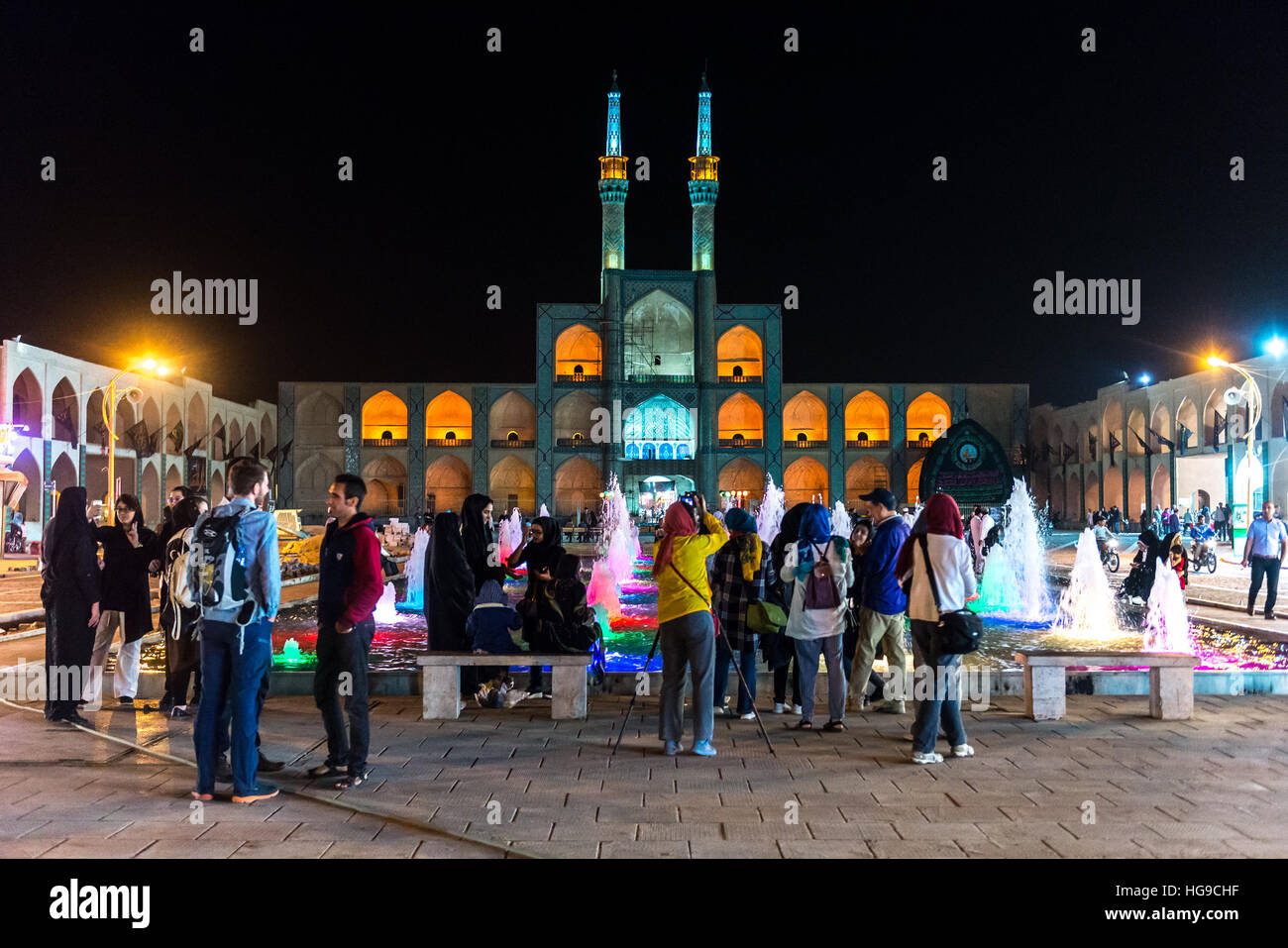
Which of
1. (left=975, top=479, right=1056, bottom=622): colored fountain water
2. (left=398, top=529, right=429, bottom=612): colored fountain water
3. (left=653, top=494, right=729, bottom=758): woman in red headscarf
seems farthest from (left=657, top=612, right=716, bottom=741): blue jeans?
(left=398, top=529, right=429, bottom=612): colored fountain water

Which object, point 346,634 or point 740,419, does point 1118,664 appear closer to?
point 346,634

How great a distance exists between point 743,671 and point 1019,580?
905 cm

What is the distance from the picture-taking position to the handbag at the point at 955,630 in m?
5.03

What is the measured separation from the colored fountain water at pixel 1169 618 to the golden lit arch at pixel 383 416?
1504 inches

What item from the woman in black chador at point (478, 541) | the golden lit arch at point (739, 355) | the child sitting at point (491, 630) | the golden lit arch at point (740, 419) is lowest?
the child sitting at point (491, 630)

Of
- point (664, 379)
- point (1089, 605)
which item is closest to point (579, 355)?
point (664, 379)

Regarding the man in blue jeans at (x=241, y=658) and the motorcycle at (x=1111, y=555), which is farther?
the motorcycle at (x=1111, y=555)

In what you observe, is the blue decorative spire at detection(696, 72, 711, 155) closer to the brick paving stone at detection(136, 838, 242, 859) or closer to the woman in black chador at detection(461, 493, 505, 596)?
the woman in black chador at detection(461, 493, 505, 596)

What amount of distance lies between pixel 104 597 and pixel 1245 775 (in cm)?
634

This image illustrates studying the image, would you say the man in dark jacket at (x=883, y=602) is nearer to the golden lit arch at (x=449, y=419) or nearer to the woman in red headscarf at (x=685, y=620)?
the woman in red headscarf at (x=685, y=620)

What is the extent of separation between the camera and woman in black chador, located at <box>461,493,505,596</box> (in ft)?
21.0

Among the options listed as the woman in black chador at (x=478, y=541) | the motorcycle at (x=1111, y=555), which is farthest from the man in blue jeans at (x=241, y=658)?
the motorcycle at (x=1111, y=555)

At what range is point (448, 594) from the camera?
6359 mm

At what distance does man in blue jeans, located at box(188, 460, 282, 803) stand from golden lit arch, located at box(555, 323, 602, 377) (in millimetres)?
38862
